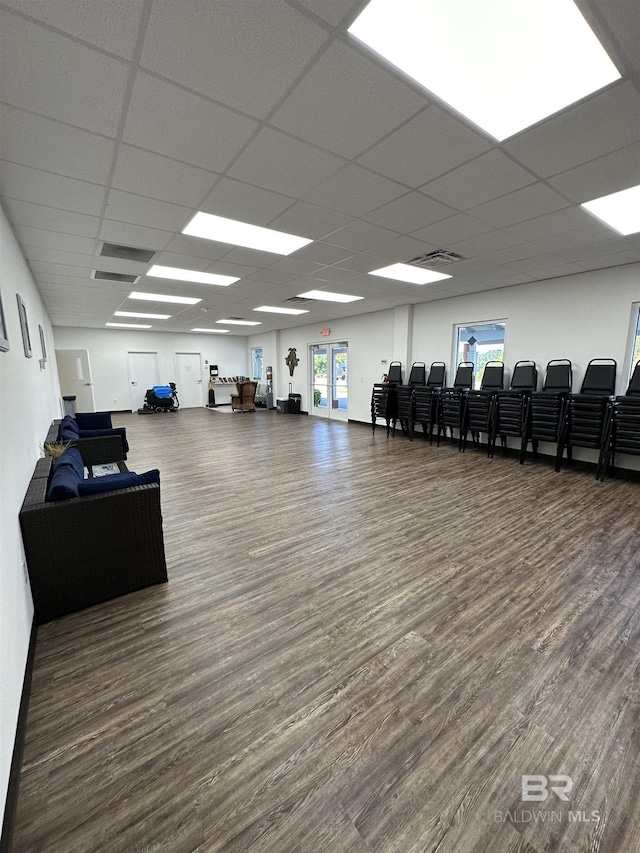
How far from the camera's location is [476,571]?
98.9 inches

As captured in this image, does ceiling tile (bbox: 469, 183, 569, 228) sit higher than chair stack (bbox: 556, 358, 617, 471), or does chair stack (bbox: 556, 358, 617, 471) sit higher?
ceiling tile (bbox: 469, 183, 569, 228)

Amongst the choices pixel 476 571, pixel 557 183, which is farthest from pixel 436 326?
pixel 476 571

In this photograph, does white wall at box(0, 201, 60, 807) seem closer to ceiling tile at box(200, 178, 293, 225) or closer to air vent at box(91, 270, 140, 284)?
ceiling tile at box(200, 178, 293, 225)

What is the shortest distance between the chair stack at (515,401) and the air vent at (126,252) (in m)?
5.29

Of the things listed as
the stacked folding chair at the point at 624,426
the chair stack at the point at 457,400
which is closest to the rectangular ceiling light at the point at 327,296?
the chair stack at the point at 457,400

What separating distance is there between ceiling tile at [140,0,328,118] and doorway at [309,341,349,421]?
755 cm

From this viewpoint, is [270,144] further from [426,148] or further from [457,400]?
[457,400]

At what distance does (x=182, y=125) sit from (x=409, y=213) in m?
1.90

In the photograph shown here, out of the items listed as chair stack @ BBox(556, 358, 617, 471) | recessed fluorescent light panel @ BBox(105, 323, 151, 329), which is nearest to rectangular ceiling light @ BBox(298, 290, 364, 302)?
chair stack @ BBox(556, 358, 617, 471)

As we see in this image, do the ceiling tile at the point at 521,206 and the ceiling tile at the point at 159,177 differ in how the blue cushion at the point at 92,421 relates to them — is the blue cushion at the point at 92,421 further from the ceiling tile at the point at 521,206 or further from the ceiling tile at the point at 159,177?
the ceiling tile at the point at 521,206

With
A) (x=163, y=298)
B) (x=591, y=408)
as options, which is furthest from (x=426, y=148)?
(x=163, y=298)

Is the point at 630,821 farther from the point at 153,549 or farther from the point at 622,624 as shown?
the point at 153,549

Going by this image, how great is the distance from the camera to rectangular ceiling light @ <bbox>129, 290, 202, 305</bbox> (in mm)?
6129

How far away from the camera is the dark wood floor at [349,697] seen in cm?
113
